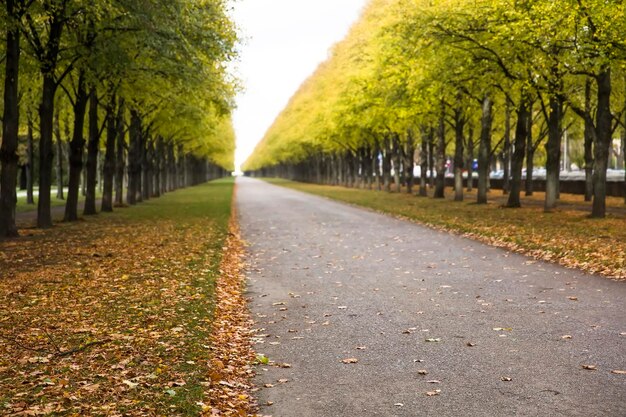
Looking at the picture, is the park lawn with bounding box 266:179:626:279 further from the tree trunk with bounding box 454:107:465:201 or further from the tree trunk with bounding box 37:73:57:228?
the tree trunk with bounding box 37:73:57:228

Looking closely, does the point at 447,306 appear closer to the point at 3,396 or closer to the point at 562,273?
the point at 562,273

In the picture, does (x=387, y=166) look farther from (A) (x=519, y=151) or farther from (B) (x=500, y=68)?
(B) (x=500, y=68)

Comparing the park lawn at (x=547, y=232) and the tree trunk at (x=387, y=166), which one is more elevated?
the tree trunk at (x=387, y=166)

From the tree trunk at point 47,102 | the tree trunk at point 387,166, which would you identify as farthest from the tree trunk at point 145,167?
the tree trunk at point 387,166

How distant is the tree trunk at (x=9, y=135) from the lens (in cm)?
1599

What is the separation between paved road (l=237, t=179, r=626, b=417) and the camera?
18.1ft

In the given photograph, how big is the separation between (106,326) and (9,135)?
10.4m

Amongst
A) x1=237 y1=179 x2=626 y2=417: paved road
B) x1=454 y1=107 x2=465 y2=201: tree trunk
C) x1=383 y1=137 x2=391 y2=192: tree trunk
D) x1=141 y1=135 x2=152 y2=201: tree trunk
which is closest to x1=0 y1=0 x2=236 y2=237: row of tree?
x1=237 y1=179 x2=626 y2=417: paved road

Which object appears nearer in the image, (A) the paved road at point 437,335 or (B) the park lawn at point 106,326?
(B) the park lawn at point 106,326

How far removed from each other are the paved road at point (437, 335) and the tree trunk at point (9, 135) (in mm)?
7218

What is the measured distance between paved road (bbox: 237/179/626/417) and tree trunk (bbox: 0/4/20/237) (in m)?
7.22

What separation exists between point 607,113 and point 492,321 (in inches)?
Result: 630

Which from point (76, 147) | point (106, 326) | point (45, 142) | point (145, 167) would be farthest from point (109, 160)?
point (106, 326)

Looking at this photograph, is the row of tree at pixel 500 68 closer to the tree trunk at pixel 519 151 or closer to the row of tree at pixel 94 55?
the tree trunk at pixel 519 151
